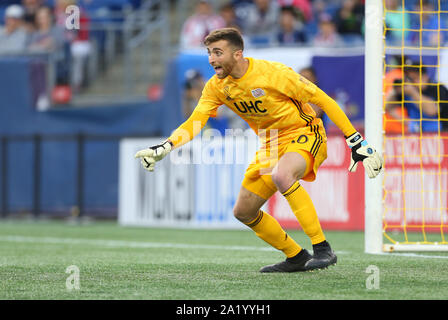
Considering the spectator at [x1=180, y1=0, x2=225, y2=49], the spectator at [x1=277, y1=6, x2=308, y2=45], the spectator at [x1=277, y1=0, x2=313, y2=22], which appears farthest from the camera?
the spectator at [x1=180, y1=0, x2=225, y2=49]

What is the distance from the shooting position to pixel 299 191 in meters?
6.40

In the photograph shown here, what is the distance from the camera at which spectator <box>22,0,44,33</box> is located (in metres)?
17.9

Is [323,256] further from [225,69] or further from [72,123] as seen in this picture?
[72,123]

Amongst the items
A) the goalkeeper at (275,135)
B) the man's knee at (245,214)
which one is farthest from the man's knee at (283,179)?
the man's knee at (245,214)

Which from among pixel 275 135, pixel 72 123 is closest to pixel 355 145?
pixel 275 135

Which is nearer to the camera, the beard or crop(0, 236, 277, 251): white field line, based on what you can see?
the beard

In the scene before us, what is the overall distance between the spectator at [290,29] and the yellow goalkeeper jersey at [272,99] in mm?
8464

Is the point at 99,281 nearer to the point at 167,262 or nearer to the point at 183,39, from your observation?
the point at 167,262

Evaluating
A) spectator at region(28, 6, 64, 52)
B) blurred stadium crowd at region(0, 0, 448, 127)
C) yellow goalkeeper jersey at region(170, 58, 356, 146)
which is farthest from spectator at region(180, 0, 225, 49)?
yellow goalkeeper jersey at region(170, 58, 356, 146)

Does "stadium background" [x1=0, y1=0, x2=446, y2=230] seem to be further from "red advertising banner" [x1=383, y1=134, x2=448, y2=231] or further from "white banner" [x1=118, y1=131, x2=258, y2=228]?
"red advertising banner" [x1=383, y1=134, x2=448, y2=231]

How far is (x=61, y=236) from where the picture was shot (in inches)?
456

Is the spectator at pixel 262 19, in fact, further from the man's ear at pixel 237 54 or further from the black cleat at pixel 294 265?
the black cleat at pixel 294 265

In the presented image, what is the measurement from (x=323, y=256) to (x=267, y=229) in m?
0.48
